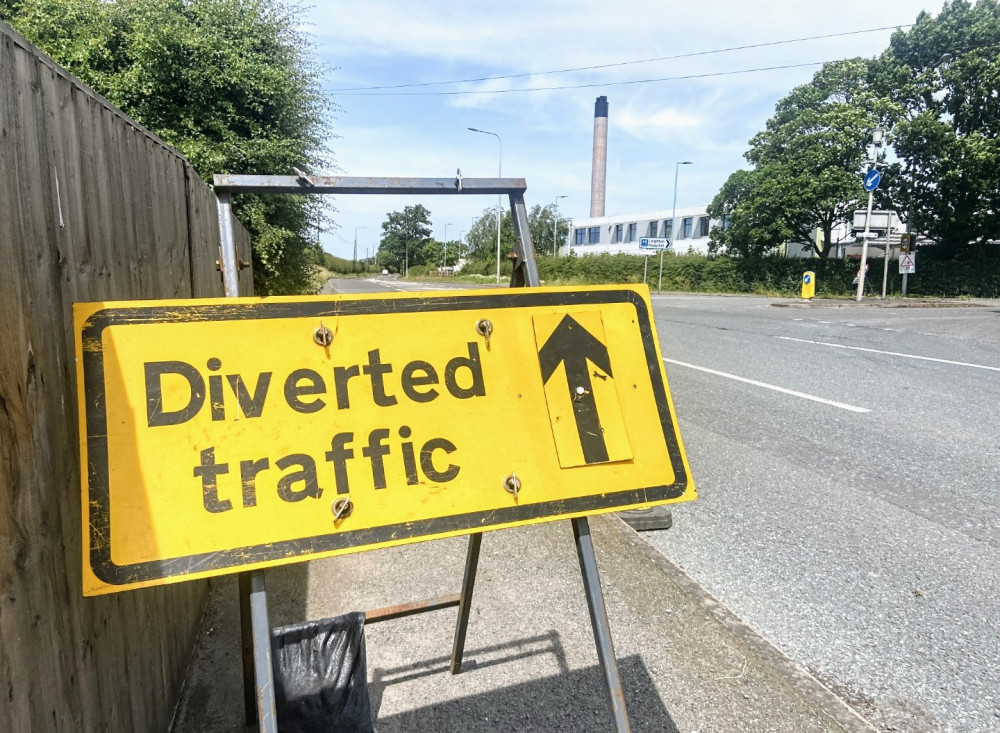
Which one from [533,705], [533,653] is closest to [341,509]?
[533,705]

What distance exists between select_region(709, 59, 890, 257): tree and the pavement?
34.1 meters

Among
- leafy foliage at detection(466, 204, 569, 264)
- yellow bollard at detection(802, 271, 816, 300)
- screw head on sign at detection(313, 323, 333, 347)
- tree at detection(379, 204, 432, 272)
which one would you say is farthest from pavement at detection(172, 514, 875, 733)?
tree at detection(379, 204, 432, 272)

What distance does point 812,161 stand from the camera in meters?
32.9

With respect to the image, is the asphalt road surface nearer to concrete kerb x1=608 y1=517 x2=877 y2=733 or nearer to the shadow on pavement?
concrete kerb x1=608 y1=517 x2=877 y2=733

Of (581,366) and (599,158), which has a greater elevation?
(599,158)

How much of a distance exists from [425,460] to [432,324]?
1.04ft

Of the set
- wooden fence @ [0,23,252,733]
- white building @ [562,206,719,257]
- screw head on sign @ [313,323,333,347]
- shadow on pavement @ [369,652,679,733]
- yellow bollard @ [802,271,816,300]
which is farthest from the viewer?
white building @ [562,206,719,257]

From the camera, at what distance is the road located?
243cm

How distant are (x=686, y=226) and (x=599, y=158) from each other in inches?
704

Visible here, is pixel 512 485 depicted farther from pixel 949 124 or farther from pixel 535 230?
pixel 535 230

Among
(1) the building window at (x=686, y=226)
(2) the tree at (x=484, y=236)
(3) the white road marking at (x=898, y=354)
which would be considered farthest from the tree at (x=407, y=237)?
(3) the white road marking at (x=898, y=354)

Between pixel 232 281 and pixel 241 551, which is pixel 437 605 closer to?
pixel 241 551

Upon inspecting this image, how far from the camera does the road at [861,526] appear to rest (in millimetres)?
2432

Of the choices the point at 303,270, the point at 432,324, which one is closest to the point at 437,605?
the point at 432,324
